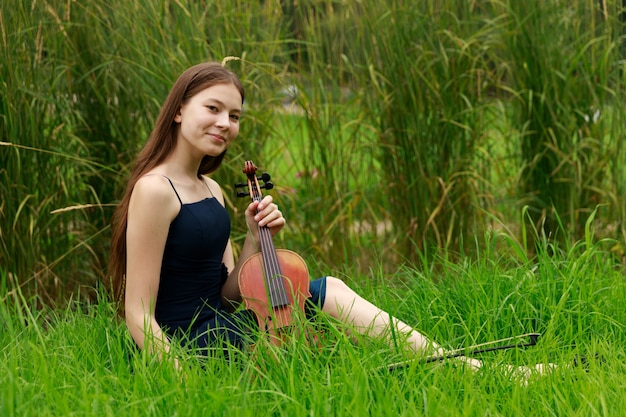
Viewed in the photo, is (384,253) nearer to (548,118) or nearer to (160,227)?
(548,118)

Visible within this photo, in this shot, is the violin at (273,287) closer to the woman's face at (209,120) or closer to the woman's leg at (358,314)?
the woman's leg at (358,314)

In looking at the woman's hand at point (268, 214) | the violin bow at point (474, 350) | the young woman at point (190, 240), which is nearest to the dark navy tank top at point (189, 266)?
the young woman at point (190, 240)

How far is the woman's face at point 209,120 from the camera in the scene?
8.19ft

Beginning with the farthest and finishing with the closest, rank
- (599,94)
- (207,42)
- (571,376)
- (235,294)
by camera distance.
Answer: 1. (599,94)
2. (207,42)
3. (235,294)
4. (571,376)

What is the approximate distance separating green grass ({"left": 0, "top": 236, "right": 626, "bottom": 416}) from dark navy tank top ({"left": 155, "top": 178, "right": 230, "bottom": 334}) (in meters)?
0.16

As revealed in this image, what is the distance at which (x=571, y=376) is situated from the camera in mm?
2244

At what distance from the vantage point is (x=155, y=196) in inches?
92.3

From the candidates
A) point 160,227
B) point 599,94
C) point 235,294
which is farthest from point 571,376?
point 599,94

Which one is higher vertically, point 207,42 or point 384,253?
point 207,42


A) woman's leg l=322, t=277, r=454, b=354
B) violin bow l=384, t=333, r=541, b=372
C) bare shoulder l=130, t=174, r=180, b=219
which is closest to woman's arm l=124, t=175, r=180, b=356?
bare shoulder l=130, t=174, r=180, b=219

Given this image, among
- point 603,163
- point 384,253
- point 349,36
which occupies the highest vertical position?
point 349,36

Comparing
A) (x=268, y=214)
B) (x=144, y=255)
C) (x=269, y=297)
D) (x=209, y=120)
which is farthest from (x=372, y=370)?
(x=209, y=120)

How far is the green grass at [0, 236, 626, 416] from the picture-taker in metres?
1.96

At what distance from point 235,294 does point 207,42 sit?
135 centimetres
